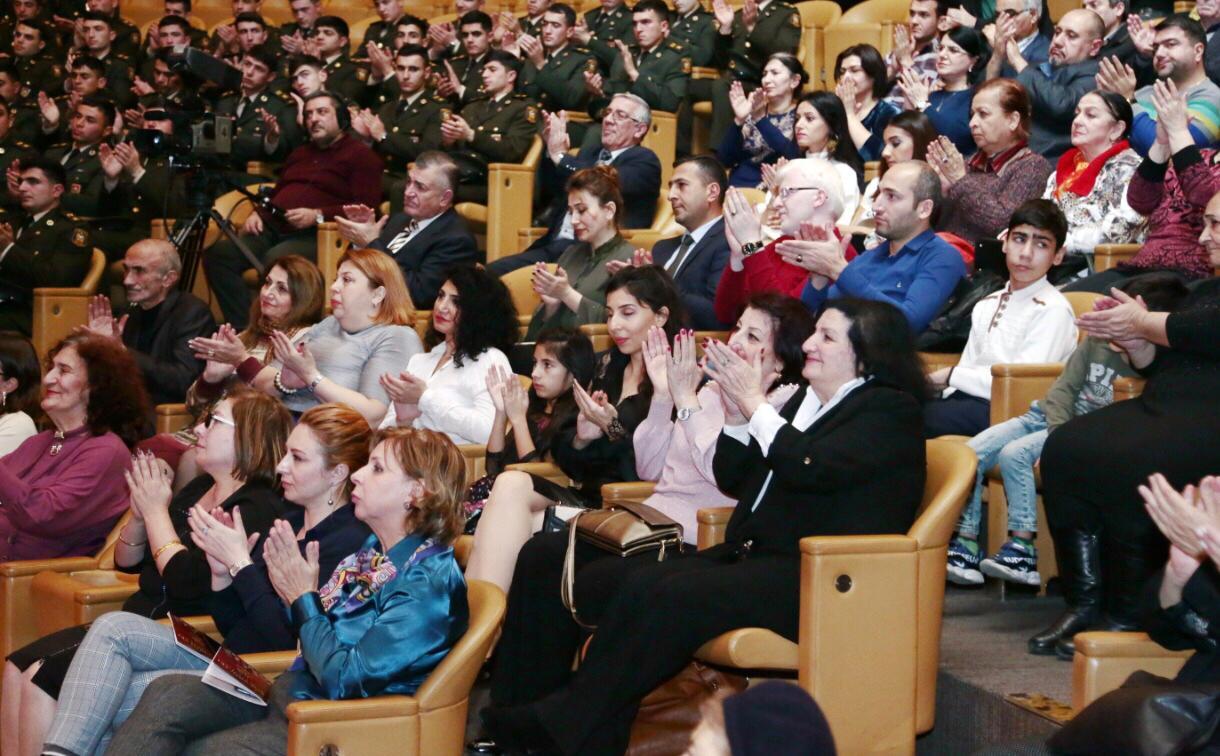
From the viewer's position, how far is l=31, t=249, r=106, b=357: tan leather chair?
640 centimetres

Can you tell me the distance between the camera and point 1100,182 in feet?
15.3

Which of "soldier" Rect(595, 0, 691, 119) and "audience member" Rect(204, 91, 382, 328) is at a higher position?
"soldier" Rect(595, 0, 691, 119)

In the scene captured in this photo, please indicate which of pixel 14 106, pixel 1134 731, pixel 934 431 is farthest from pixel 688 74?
pixel 1134 731

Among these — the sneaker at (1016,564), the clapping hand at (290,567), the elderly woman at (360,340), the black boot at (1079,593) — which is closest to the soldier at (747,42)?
the elderly woman at (360,340)

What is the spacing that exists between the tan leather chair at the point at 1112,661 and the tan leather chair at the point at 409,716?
103 cm

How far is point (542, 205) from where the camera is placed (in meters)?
6.88

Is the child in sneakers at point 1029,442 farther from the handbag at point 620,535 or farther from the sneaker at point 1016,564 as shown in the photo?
the handbag at point 620,535

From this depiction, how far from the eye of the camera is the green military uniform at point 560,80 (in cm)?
741

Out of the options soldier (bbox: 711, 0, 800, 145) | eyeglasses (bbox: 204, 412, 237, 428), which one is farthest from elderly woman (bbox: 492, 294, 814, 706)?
soldier (bbox: 711, 0, 800, 145)

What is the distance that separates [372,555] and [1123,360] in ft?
5.89

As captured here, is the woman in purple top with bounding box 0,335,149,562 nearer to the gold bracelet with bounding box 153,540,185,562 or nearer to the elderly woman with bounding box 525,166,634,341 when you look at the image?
the gold bracelet with bounding box 153,540,185,562

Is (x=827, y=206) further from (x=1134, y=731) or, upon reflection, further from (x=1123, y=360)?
(x=1134, y=731)

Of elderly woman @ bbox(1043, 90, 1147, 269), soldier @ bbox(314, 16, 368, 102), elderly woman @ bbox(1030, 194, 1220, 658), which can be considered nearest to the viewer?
elderly woman @ bbox(1030, 194, 1220, 658)

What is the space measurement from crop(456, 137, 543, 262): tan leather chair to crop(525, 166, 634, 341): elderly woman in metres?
1.22
